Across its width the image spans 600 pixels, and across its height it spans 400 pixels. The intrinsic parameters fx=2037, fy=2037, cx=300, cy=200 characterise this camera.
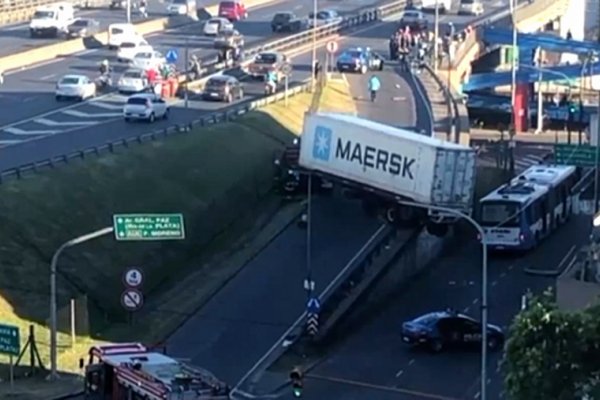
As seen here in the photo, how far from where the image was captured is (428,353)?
5222 cm

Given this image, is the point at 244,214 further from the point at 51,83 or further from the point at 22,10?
the point at 22,10

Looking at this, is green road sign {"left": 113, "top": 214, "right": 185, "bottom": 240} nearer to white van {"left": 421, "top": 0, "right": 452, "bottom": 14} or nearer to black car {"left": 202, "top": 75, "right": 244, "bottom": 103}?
black car {"left": 202, "top": 75, "right": 244, "bottom": 103}

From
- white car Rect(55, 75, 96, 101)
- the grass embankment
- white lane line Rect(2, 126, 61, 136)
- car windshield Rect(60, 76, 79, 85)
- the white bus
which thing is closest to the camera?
the grass embankment

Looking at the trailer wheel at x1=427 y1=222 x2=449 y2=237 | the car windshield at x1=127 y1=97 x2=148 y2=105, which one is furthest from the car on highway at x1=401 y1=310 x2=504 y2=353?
the car windshield at x1=127 y1=97 x2=148 y2=105

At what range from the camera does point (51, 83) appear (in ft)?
275

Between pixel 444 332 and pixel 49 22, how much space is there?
163 feet

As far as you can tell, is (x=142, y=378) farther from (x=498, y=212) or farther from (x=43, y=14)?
(x=43, y=14)

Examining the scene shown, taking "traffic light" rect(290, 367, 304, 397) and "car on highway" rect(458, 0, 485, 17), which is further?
"car on highway" rect(458, 0, 485, 17)

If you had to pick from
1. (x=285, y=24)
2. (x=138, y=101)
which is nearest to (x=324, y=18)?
(x=285, y=24)

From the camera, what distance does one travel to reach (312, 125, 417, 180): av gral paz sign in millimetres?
60188

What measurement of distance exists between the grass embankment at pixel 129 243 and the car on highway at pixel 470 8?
45595 millimetres

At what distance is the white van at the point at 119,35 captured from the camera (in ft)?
309

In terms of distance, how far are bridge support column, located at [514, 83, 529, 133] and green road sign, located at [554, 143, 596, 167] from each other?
82.5ft

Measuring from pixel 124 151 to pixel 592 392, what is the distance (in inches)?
1455
